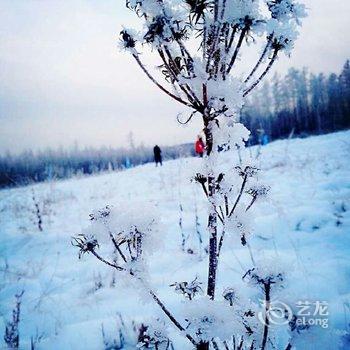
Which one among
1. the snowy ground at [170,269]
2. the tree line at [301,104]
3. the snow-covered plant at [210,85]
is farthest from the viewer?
the tree line at [301,104]

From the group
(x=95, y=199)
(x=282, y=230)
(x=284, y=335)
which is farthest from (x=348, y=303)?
(x=95, y=199)

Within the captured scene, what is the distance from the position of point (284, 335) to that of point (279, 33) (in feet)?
7.40

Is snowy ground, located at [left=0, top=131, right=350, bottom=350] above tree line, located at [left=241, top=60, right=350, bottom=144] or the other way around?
the other way around

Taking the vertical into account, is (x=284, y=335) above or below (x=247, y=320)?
below

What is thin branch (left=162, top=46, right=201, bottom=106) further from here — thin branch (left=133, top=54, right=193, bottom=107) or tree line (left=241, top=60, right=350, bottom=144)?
tree line (left=241, top=60, right=350, bottom=144)

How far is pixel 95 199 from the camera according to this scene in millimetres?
10227

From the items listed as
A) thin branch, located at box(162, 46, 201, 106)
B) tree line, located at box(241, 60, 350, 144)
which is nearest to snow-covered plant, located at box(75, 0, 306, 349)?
Answer: thin branch, located at box(162, 46, 201, 106)

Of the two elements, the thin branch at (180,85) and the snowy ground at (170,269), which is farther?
the snowy ground at (170,269)

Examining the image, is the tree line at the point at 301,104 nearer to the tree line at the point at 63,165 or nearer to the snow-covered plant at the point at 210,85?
the tree line at the point at 63,165

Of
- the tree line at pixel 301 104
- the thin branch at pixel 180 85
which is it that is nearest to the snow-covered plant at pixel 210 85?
the thin branch at pixel 180 85

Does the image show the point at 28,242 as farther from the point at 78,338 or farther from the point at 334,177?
the point at 334,177

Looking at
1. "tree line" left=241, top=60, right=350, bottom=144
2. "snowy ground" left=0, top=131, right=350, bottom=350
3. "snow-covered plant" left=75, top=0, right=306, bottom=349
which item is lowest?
"snowy ground" left=0, top=131, right=350, bottom=350

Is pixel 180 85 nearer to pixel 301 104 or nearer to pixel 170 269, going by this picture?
pixel 170 269

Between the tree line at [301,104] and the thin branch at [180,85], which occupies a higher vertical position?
the tree line at [301,104]
